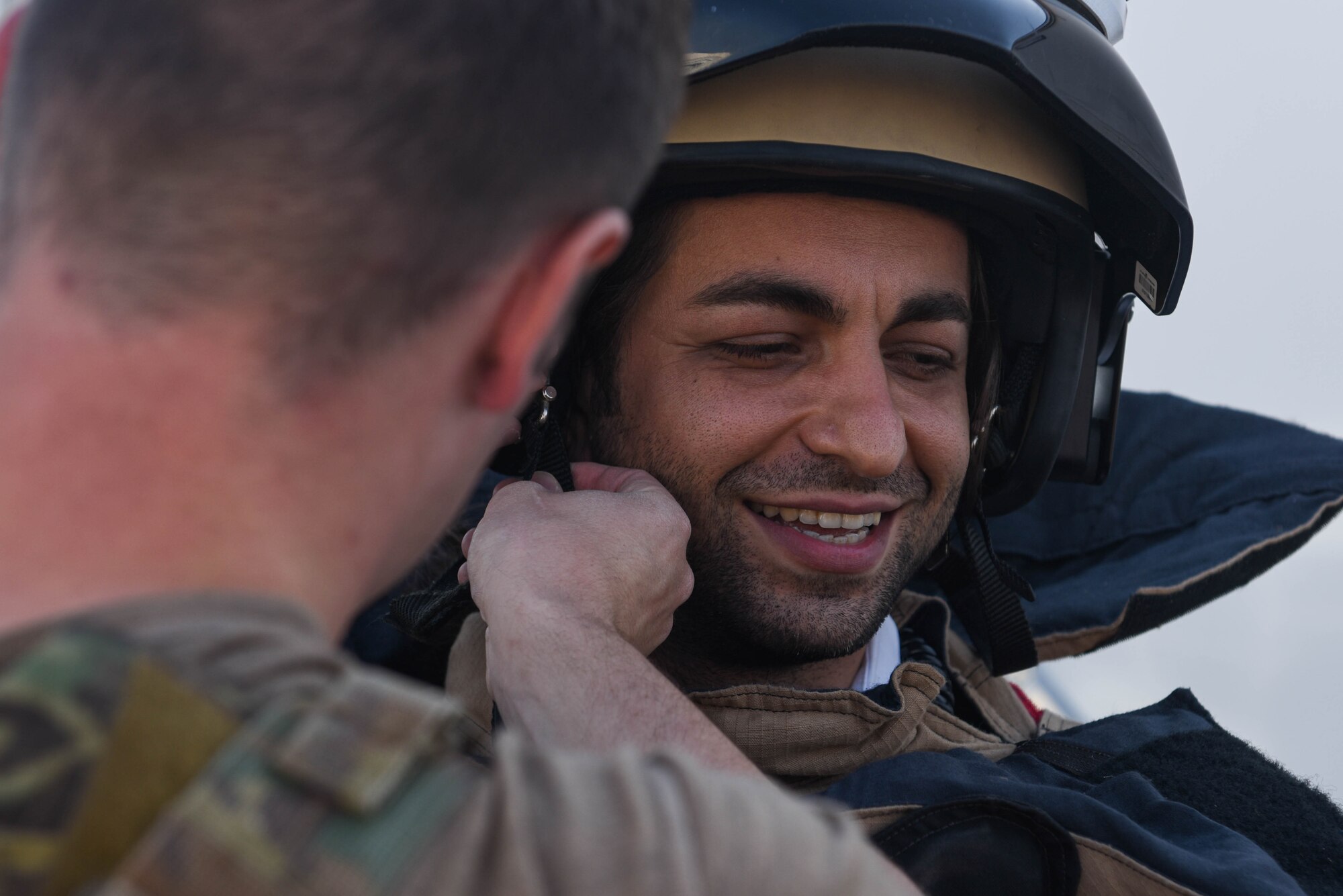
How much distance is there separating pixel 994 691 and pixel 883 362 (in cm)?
78

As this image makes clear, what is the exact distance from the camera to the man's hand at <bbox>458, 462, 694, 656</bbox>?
1.33 metres

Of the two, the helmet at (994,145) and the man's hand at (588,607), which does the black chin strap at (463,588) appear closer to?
the man's hand at (588,607)

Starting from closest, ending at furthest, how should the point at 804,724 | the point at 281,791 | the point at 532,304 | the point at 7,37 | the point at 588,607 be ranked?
1. the point at 281,791
2. the point at 532,304
3. the point at 7,37
4. the point at 588,607
5. the point at 804,724

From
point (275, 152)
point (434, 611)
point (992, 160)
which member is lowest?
point (434, 611)

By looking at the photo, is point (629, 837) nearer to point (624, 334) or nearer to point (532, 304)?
point (532, 304)

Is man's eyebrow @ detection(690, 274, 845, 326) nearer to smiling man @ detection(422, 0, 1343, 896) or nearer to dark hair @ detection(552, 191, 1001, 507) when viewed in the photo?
smiling man @ detection(422, 0, 1343, 896)

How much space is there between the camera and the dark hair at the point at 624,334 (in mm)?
1780

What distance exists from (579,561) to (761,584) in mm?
396

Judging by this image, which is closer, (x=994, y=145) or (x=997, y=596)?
(x=994, y=145)

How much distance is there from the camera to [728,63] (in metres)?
1.56

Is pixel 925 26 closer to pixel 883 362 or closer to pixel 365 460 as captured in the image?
pixel 883 362

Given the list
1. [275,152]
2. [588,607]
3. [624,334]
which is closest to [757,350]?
[624,334]

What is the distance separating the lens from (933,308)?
5.79 feet

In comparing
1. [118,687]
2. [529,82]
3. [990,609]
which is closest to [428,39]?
[529,82]
